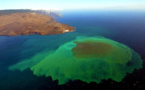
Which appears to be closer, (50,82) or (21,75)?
(50,82)

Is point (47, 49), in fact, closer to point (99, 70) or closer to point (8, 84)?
point (8, 84)

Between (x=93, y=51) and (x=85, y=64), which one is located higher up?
(x=93, y=51)

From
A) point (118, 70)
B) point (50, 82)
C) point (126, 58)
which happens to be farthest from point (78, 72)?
point (126, 58)

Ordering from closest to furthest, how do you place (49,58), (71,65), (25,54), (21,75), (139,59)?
(21,75) < (71,65) < (139,59) < (49,58) < (25,54)

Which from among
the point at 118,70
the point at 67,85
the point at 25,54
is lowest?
the point at 25,54

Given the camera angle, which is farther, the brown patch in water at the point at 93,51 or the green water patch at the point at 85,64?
the brown patch in water at the point at 93,51

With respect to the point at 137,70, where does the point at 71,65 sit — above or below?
below

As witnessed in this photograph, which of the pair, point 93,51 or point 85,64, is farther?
point 93,51

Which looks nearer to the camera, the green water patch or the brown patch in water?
the green water patch
